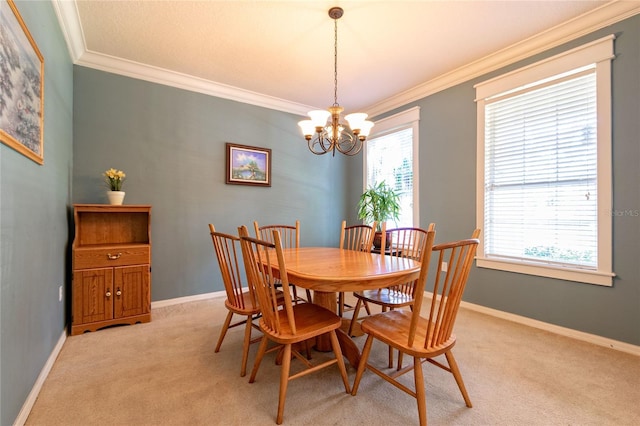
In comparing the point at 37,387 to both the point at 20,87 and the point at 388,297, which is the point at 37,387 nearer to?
the point at 20,87

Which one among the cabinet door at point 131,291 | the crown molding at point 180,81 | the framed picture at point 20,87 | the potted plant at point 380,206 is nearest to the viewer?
the framed picture at point 20,87

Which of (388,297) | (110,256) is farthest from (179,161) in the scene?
(388,297)

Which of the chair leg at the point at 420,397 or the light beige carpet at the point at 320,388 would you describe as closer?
the chair leg at the point at 420,397

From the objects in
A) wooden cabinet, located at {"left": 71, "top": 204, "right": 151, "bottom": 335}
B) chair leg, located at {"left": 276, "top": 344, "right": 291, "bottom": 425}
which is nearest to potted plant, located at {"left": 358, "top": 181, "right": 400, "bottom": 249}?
chair leg, located at {"left": 276, "top": 344, "right": 291, "bottom": 425}

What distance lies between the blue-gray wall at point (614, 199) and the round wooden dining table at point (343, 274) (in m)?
1.52

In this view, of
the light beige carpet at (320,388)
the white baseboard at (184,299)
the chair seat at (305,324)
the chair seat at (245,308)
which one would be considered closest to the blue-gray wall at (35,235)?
the light beige carpet at (320,388)

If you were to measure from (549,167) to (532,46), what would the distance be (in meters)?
1.12

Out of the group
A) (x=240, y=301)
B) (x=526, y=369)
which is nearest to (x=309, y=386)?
(x=240, y=301)

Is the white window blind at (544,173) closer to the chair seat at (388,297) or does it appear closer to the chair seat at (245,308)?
the chair seat at (388,297)

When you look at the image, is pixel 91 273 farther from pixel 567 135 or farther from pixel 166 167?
pixel 567 135

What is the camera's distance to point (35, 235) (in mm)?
1649

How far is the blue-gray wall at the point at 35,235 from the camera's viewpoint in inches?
49.8

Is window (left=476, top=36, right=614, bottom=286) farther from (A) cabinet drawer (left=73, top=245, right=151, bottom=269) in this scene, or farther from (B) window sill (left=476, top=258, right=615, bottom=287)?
(A) cabinet drawer (left=73, top=245, right=151, bottom=269)

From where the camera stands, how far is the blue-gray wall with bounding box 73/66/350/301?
2838mm
